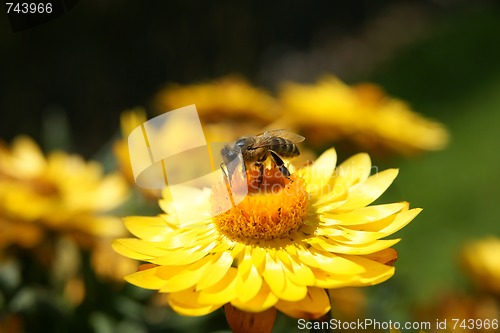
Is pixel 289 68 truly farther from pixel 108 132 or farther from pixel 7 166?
pixel 7 166

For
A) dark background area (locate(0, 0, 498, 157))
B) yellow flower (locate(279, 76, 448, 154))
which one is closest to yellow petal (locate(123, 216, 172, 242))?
yellow flower (locate(279, 76, 448, 154))

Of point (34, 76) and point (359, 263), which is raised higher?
point (34, 76)

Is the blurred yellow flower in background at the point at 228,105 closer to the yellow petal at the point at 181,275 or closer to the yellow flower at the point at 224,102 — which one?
the yellow flower at the point at 224,102

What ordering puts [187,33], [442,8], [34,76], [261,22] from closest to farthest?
[34,76], [187,33], [261,22], [442,8]

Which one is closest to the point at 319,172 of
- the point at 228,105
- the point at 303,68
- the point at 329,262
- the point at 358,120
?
the point at 329,262

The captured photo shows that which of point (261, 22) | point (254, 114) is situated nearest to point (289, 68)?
point (261, 22)

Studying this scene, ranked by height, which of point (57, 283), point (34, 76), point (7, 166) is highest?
→ point (34, 76)

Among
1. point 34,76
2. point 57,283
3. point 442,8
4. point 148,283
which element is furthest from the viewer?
point 442,8
